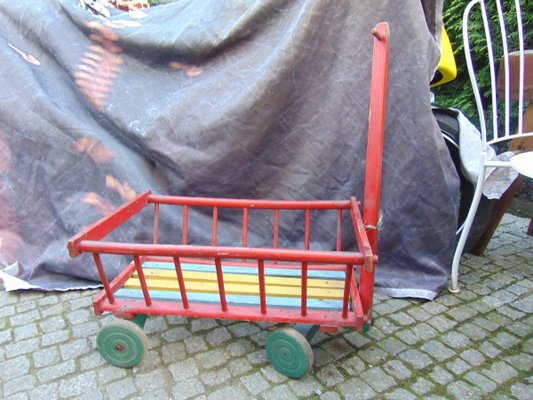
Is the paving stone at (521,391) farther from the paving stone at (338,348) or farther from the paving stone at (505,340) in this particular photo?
the paving stone at (338,348)

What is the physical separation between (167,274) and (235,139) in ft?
2.94

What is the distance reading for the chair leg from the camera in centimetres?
234

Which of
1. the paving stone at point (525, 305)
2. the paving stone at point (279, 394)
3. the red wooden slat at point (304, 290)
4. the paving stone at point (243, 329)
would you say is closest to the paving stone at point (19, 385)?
the paving stone at point (243, 329)

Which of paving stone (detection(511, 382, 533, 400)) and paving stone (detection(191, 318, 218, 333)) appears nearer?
paving stone (detection(511, 382, 533, 400))

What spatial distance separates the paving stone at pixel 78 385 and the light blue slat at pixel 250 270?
2.05ft

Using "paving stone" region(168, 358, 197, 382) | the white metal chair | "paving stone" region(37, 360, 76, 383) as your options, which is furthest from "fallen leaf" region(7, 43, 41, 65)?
the white metal chair

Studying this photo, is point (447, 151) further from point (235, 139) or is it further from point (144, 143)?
point (144, 143)

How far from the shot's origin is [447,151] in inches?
96.2

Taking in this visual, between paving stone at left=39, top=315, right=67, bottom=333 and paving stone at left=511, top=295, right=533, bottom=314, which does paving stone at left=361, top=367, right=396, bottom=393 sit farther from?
paving stone at left=39, top=315, right=67, bottom=333

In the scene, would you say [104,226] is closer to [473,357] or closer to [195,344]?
[195,344]

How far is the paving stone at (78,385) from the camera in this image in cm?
187

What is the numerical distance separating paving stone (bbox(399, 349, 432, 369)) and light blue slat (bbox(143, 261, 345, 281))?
47cm

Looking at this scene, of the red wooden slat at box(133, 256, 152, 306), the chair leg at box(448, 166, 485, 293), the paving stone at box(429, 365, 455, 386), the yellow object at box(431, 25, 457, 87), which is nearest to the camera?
the red wooden slat at box(133, 256, 152, 306)

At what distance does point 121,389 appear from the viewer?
188 cm
